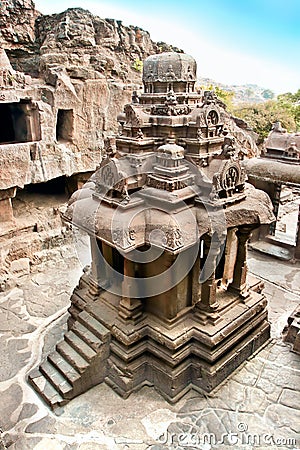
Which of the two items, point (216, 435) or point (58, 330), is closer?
point (216, 435)

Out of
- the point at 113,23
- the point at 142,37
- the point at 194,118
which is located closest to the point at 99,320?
the point at 194,118

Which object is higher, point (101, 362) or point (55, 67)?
point (55, 67)

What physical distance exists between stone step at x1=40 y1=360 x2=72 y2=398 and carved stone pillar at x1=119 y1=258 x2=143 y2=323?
56.5 inches

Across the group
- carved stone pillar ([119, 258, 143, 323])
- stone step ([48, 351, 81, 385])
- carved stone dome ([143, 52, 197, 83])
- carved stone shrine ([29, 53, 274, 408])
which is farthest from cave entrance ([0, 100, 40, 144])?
stone step ([48, 351, 81, 385])

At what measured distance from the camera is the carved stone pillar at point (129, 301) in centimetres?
609

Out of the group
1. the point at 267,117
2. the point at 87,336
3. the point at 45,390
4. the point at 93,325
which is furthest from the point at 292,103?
the point at 45,390

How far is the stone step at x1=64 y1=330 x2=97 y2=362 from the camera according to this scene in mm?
5965

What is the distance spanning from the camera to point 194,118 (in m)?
6.05

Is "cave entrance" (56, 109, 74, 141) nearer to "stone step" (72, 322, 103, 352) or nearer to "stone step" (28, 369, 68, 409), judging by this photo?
"stone step" (72, 322, 103, 352)

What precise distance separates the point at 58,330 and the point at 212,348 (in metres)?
3.58

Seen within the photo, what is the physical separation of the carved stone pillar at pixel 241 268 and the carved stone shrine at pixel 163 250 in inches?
1.1

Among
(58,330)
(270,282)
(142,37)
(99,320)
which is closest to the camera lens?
(99,320)

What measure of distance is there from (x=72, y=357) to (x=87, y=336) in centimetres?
42

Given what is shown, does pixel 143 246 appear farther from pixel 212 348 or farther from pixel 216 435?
pixel 216 435
